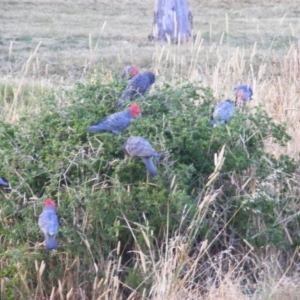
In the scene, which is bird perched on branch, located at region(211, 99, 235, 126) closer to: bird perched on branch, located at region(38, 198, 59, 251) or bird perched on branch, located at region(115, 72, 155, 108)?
bird perched on branch, located at region(115, 72, 155, 108)

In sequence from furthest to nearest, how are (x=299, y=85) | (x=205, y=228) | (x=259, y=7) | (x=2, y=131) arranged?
(x=259, y=7), (x=299, y=85), (x=2, y=131), (x=205, y=228)

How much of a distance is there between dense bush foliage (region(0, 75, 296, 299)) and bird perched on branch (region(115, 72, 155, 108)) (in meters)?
0.07

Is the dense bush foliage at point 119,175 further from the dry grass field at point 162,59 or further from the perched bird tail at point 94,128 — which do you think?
the dry grass field at point 162,59

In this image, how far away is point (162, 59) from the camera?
1145cm

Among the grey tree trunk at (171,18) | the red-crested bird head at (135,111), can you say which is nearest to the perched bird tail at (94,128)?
the red-crested bird head at (135,111)

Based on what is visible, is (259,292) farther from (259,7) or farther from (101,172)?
(259,7)

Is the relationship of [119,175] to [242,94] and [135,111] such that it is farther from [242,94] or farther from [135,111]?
[242,94]

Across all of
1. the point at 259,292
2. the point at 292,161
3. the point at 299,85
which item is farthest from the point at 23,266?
the point at 299,85

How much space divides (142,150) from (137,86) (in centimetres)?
96

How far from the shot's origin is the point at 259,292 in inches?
199

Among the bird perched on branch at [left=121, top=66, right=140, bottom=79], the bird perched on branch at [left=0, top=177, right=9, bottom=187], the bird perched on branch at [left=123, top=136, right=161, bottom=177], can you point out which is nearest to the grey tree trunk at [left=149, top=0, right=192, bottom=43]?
the bird perched on branch at [left=121, top=66, right=140, bottom=79]

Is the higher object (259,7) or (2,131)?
(2,131)

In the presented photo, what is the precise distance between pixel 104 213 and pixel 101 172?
0.31 meters

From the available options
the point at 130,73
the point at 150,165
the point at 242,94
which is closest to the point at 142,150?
the point at 150,165
